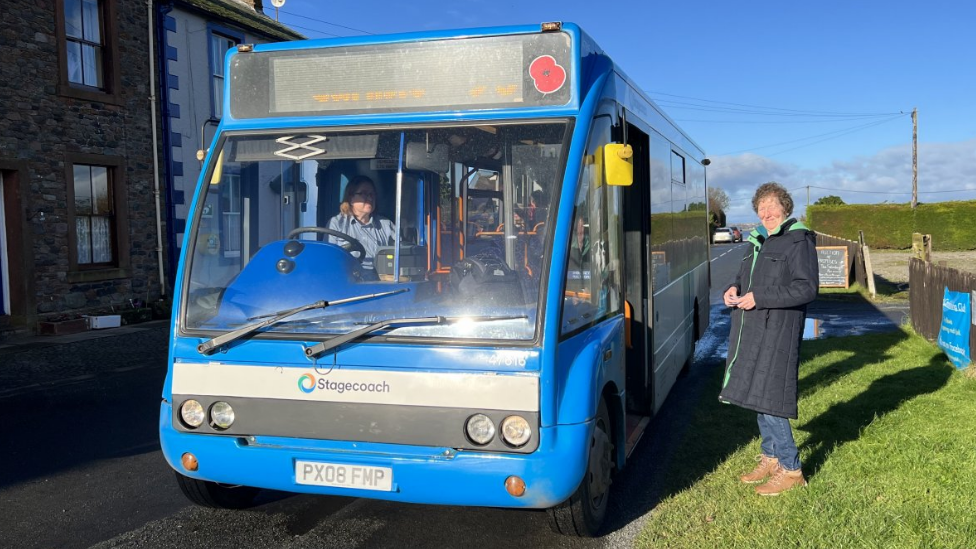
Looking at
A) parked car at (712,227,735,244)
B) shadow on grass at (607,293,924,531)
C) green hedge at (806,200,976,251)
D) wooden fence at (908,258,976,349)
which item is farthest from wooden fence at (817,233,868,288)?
parked car at (712,227,735,244)

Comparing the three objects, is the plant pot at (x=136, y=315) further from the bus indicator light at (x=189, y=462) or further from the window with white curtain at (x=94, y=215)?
the bus indicator light at (x=189, y=462)

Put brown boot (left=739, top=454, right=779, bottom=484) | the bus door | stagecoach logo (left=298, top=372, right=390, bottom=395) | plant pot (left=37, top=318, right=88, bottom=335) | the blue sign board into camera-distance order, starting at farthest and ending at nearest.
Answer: plant pot (left=37, top=318, right=88, bottom=335), the blue sign board, the bus door, brown boot (left=739, top=454, right=779, bottom=484), stagecoach logo (left=298, top=372, right=390, bottom=395)

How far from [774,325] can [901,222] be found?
155 ft

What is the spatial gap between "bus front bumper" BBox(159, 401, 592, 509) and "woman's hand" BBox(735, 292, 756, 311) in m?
1.57

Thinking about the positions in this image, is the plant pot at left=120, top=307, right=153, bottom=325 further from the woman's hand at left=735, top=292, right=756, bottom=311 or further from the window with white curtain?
the woman's hand at left=735, top=292, right=756, bottom=311

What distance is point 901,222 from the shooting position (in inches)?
1841

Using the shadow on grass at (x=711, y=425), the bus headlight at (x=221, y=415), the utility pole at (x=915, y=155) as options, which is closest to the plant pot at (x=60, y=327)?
the shadow on grass at (x=711, y=425)

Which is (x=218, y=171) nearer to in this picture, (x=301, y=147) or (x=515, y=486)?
(x=301, y=147)

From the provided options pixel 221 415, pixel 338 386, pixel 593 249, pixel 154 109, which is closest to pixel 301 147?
pixel 338 386

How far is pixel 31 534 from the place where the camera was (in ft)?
15.1

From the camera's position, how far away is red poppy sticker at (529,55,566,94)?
419cm

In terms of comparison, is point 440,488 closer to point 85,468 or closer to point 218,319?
point 218,319

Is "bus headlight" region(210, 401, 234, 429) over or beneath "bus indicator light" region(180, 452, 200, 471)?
over

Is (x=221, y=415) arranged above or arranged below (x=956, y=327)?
above
